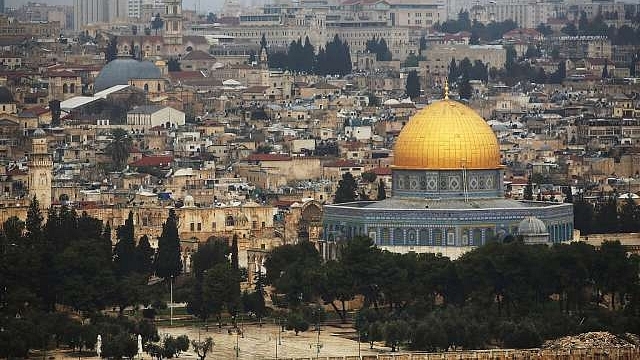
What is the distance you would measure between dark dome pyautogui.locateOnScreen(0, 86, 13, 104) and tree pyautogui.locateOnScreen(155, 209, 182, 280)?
45.0m

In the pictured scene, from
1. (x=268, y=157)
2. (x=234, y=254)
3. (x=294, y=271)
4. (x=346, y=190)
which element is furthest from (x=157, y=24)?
(x=294, y=271)

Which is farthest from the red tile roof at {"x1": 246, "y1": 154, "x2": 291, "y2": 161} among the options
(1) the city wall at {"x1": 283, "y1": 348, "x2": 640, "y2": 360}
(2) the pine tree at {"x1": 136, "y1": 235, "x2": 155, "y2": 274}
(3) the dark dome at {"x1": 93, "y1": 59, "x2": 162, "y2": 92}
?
(1) the city wall at {"x1": 283, "y1": 348, "x2": 640, "y2": 360}

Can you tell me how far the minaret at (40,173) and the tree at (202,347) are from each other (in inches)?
1052

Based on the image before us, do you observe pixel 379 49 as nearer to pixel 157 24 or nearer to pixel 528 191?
pixel 157 24

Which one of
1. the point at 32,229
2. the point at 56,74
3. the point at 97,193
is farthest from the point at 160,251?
the point at 56,74

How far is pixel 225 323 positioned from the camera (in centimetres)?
7894

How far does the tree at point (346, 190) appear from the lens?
98062 millimetres

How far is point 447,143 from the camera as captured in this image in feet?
284

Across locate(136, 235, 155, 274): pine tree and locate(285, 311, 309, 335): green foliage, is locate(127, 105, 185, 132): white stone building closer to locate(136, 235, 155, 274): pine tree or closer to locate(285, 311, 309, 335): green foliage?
locate(136, 235, 155, 274): pine tree

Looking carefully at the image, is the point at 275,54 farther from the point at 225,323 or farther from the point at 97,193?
the point at 225,323

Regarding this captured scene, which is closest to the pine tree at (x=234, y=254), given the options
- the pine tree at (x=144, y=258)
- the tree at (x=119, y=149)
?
the pine tree at (x=144, y=258)

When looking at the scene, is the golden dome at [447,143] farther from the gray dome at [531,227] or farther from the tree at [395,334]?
the tree at [395,334]

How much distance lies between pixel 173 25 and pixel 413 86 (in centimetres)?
2810

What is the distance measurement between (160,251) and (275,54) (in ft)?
283
